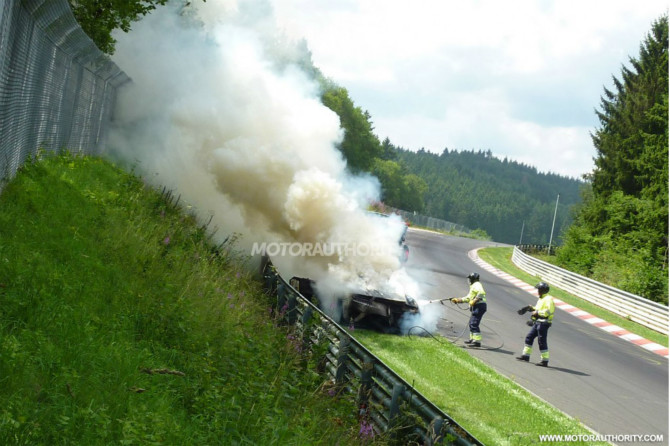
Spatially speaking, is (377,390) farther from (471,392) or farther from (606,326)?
(606,326)

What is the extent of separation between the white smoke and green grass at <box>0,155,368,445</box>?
453 centimetres

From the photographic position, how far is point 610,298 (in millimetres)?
26750

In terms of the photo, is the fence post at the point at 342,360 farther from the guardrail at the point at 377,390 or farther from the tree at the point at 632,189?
the tree at the point at 632,189

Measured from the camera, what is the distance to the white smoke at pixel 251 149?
14438 mm

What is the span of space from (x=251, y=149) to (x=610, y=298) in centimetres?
1703

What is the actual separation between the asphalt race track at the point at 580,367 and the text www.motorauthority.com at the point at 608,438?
12 cm

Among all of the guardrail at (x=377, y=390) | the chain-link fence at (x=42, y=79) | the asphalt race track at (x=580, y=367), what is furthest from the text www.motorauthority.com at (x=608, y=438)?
the chain-link fence at (x=42, y=79)

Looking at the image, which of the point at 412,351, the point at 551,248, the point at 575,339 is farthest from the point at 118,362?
the point at 551,248

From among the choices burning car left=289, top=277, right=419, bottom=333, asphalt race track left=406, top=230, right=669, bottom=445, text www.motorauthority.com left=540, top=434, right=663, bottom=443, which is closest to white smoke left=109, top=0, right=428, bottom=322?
burning car left=289, top=277, right=419, bottom=333

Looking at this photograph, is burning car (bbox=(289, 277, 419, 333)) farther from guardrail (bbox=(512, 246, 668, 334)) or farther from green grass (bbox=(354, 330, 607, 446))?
guardrail (bbox=(512, 246, 668, 334))

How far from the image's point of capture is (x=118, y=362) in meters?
5.41

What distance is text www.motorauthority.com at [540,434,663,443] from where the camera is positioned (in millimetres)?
9211

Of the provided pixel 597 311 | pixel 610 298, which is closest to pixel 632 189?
pixel 610 298

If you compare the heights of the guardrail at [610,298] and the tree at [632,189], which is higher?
the tree at [632,189]
